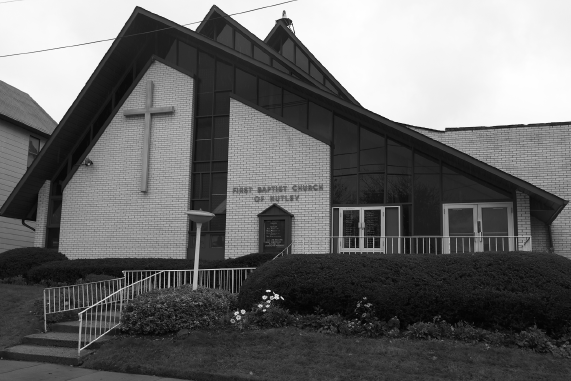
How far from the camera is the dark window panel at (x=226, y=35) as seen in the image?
21789 millimetres

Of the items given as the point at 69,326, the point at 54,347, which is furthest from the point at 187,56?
the point at 54,347

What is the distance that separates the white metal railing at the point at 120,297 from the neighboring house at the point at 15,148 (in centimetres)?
1326

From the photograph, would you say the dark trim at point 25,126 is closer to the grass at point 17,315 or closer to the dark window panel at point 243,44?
the dark window panel at point 243,44

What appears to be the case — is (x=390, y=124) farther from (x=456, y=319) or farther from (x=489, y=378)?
(x=489, y=378)

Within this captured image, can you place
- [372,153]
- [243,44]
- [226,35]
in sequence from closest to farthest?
[372,153], [243,44], [226,35]

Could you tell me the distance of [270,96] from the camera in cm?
1784

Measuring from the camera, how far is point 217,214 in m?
17.6

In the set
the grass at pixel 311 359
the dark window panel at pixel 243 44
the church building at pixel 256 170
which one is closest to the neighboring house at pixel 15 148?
the church building at pixel 256 170

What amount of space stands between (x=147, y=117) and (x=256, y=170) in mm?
4569

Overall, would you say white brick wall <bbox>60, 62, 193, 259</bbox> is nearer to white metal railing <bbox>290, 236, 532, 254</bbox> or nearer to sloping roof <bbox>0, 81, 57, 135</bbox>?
white metal railing <bbox>290, 236, 532, 254</bbox>

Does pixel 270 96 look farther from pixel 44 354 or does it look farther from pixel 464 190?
pixel 44 354

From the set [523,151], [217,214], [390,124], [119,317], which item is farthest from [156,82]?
[523,151]

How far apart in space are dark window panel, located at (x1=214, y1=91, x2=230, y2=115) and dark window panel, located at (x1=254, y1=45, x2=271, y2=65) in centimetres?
330

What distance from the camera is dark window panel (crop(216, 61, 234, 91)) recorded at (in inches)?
730
